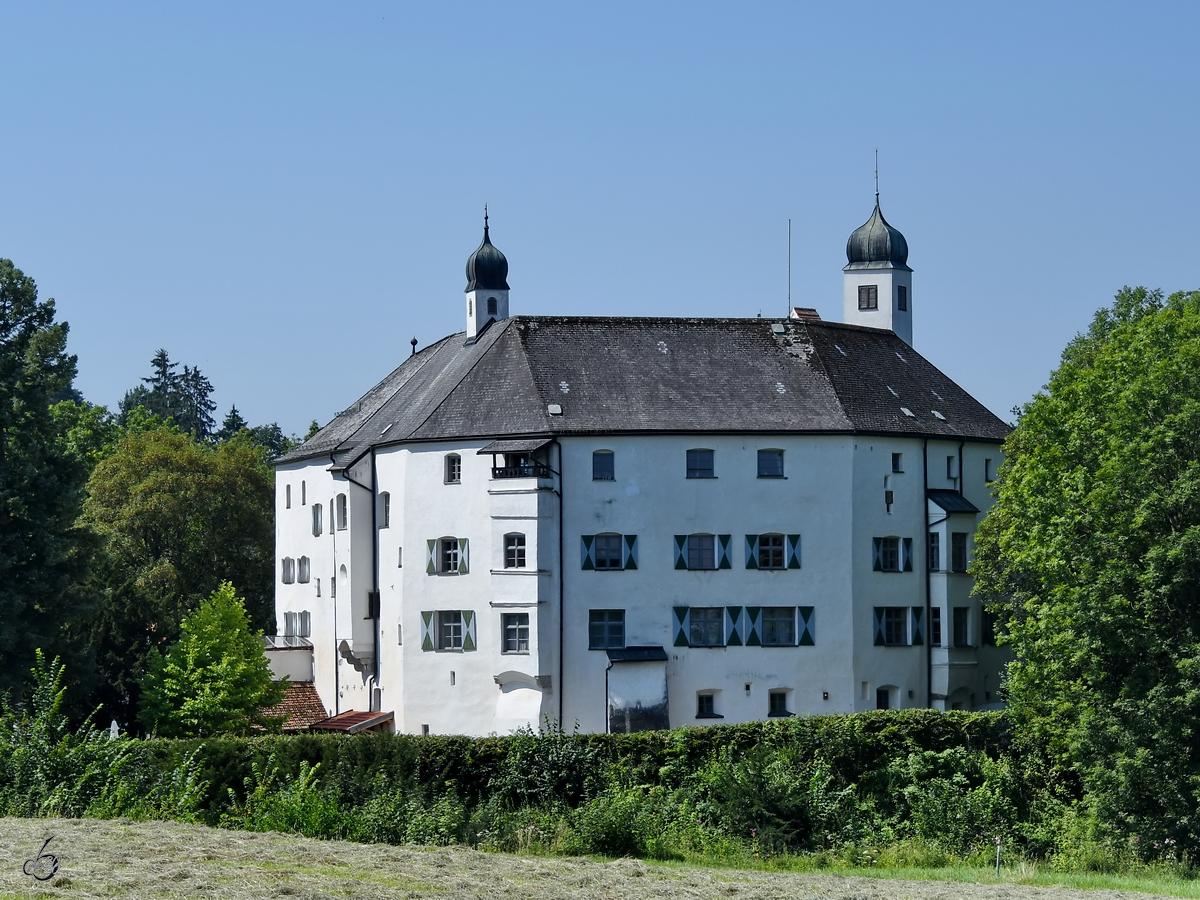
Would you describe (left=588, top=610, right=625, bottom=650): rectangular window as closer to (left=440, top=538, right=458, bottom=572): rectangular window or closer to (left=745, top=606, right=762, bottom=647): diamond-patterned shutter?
(left=745, top=606, right=762, bottom=647): diamond-patterned shutter

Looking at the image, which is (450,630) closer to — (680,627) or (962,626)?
(680,627)

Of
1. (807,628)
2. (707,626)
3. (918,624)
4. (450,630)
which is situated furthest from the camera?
(918,624)

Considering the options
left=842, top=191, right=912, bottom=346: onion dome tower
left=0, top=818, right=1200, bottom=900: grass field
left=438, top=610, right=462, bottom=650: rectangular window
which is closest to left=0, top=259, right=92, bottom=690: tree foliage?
left=438, top=610, right=462, bottom=650: rectangular window

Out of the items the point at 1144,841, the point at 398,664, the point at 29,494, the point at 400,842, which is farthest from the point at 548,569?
the point at 400,842

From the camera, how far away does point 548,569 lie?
164 feet

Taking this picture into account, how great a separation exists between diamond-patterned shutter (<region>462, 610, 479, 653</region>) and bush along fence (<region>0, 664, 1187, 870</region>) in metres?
13.3

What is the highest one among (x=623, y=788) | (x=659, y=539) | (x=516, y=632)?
(x=659, y=539)

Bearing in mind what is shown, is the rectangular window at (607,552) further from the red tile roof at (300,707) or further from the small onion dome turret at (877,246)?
the small onion dome turret at (877,246)

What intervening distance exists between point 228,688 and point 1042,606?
2440 cm

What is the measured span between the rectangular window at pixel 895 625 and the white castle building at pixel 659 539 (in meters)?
0.06

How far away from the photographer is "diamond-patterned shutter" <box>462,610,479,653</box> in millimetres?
50312

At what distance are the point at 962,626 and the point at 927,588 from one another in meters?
1.62

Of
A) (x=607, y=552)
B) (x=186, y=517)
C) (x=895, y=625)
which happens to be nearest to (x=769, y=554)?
(x=895, y=625)

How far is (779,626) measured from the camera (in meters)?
50.8
